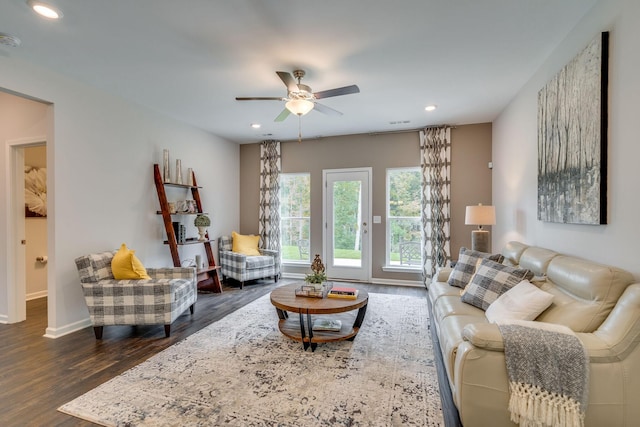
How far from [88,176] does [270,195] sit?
3012 mm

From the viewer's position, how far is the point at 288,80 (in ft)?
8.48

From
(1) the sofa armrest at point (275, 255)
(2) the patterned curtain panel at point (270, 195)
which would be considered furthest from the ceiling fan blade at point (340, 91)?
(1) the sofa armrest at point (275, 255)

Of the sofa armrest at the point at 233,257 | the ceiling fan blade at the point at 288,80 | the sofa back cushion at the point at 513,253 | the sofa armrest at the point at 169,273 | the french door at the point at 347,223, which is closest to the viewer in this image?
the ceiling fan blade at the point at 288,80

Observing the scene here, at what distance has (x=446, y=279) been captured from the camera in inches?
136

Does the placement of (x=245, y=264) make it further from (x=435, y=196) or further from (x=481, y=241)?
(x=481, y=241)

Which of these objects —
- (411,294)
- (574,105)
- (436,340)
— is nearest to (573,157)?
(574,105)

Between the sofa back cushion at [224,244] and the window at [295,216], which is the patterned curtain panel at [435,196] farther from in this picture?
the sofa back cushion at [224,244]

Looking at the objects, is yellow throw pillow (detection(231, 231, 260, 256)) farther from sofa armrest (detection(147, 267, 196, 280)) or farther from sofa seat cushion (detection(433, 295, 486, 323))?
sofa seat cushion (detection(433, 295, 486, 323))

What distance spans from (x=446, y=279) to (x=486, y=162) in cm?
236

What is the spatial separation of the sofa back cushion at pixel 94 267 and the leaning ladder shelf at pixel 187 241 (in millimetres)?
855

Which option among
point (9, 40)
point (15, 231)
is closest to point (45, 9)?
point (9, 40)

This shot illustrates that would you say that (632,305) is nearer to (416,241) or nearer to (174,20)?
(174,20)

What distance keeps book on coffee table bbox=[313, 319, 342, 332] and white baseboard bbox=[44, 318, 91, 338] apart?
2551 millimetres

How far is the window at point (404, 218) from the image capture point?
17.1 feet
